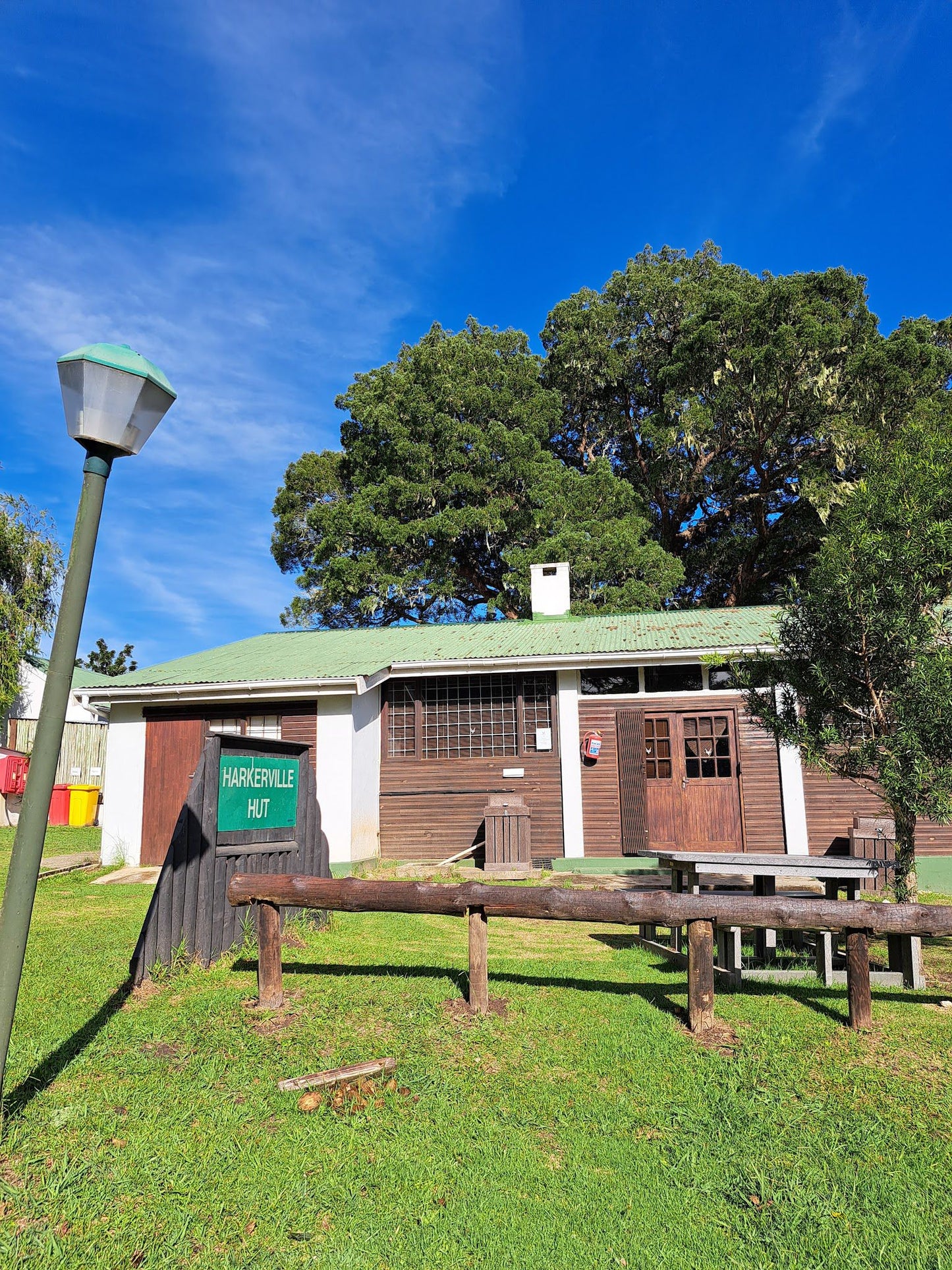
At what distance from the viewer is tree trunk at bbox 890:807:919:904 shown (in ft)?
20.8

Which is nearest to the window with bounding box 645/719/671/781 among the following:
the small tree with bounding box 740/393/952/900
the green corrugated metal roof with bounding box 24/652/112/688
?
the small tree with bounding box 740/393/952/900

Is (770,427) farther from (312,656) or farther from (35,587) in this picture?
(35,587)

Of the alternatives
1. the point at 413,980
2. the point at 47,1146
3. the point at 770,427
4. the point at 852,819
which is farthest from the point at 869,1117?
the point at 770,427

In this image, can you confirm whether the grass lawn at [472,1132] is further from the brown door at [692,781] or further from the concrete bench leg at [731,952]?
the brown door at [692,781]

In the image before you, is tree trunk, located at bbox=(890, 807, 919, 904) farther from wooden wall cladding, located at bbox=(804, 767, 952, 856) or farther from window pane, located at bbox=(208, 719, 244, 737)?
window pane, located at bbox=(208, 719, 244, 737)

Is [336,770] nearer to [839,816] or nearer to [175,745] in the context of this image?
[175,745]

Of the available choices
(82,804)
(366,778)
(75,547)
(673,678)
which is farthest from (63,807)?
(75,547)

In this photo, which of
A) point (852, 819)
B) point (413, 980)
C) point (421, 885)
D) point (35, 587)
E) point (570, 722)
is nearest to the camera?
point (421, 885)

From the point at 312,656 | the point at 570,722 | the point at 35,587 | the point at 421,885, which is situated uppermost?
the point at 35,587

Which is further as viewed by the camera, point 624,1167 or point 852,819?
point 852,819

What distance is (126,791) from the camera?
41.0 feet

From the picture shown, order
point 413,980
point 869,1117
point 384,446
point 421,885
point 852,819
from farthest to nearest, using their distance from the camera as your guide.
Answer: point 384,446, point 852,819, point 413,980, point 421,885, point 869,1117

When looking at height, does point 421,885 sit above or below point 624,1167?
above

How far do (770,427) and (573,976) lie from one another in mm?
20578
